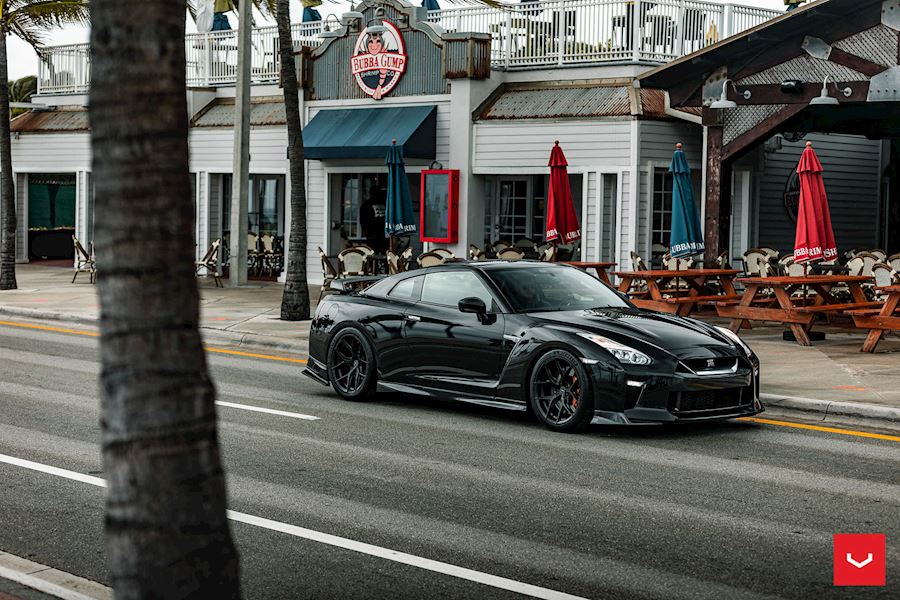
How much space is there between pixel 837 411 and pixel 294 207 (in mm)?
10297

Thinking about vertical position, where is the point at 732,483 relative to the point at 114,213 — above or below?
below

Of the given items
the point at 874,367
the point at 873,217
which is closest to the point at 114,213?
the point at 874,367

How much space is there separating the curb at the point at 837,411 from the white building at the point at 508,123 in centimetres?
1193

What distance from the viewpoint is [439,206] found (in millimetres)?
26312

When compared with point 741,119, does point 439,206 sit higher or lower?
lower

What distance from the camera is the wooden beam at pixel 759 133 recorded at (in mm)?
20688

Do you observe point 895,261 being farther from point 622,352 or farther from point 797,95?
point 622,352

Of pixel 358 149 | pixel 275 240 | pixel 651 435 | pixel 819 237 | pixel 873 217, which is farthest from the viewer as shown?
pixel 275 240

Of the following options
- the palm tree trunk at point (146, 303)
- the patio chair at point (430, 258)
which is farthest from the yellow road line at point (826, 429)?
the patio chair at point (430, 258)

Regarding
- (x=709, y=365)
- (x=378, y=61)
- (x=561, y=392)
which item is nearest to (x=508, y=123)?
(x=378, y=61)

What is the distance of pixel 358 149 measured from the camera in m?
26.4

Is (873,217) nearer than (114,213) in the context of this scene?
No

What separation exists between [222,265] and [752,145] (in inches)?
564

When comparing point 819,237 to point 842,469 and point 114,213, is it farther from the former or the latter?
point 114,213
